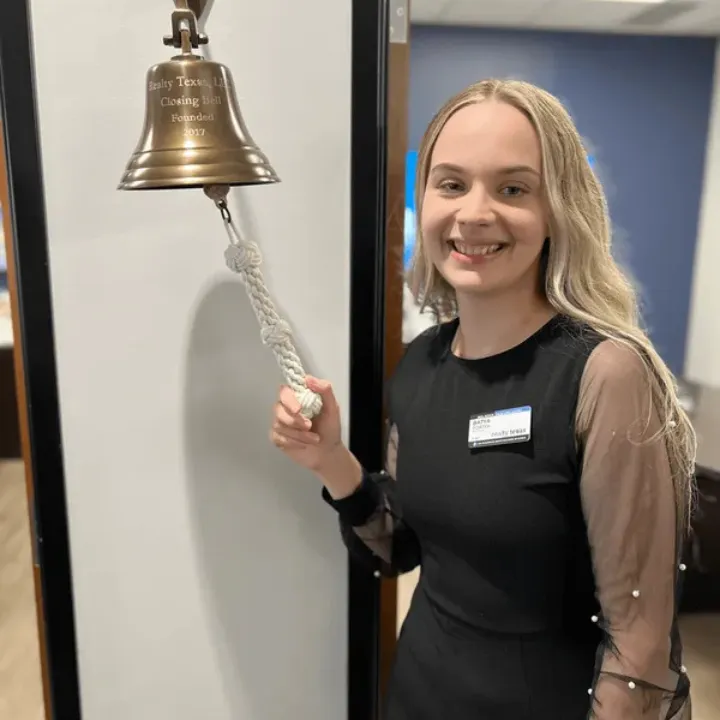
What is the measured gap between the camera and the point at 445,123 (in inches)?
34.4

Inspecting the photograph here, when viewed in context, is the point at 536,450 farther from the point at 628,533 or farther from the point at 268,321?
the point at 268,321

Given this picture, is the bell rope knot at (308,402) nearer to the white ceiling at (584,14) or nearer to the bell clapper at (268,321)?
the bell clapper at (268,321)

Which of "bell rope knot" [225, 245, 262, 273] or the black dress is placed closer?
the black dress

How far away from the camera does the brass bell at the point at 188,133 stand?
0.79m

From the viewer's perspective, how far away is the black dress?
797 millimetres

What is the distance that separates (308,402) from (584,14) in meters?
2.98

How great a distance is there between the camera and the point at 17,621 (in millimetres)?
2447

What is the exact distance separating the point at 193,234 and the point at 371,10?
0.38 meters

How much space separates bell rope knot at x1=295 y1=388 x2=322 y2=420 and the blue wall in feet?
8.55

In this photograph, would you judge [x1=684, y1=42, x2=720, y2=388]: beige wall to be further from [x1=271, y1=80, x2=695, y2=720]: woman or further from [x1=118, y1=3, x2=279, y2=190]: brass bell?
[x1=118, y1=3, x2=279, y2=190]: brass bell

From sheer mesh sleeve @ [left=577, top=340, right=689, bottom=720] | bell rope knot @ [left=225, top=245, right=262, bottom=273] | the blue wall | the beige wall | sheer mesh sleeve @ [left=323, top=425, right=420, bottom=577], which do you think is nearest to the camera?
sheer mesh sleeve @ [left=577, top=340, right=689, bottom=720]

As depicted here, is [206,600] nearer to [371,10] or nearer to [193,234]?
[193,234]

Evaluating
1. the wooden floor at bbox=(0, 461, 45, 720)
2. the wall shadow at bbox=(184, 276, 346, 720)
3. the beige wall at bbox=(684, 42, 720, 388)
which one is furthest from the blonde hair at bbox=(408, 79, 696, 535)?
the beige wall at bbox=(684, 42, 720, 388)

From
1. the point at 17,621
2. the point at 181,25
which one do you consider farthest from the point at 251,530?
the point at 17,621
